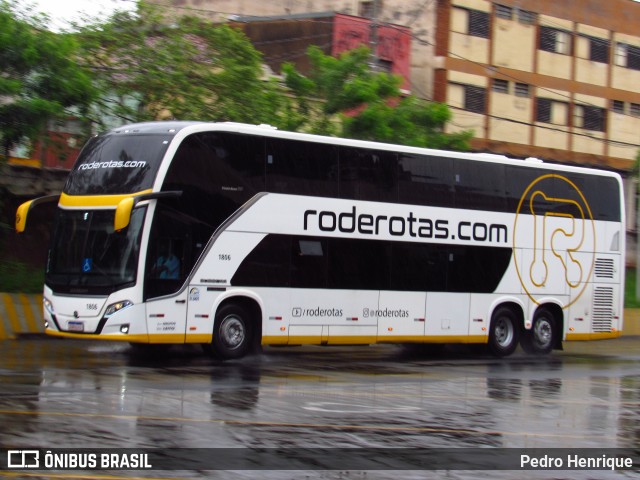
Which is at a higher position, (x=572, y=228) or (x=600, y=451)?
(x=572, y=228)

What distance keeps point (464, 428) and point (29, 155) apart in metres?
15.8

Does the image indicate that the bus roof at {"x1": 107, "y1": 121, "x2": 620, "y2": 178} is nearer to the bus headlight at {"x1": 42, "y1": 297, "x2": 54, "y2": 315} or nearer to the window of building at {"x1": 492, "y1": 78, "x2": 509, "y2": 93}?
the bus headlight at {"x1": 42, "y1": 297, "x2": 54, "y2": 315}

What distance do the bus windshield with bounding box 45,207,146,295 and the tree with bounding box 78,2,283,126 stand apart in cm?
811

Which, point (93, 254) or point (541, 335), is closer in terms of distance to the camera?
point (93, 254)

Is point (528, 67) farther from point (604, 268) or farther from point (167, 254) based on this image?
point (167, 254)

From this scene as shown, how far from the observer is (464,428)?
33.9 feet

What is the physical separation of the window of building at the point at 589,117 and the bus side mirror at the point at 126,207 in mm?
34462

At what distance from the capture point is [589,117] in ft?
158

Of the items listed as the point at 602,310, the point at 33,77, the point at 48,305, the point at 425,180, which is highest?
the point at 33,77

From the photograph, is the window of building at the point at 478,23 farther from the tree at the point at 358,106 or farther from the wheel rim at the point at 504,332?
the wheel rim at the point at 504,332

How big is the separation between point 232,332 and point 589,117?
34233 millimetres

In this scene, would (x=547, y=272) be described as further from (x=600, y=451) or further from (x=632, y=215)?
(x=632, y=215)

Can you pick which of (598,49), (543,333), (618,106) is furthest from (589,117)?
(543,333)

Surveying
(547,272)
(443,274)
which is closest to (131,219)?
(443,274)
